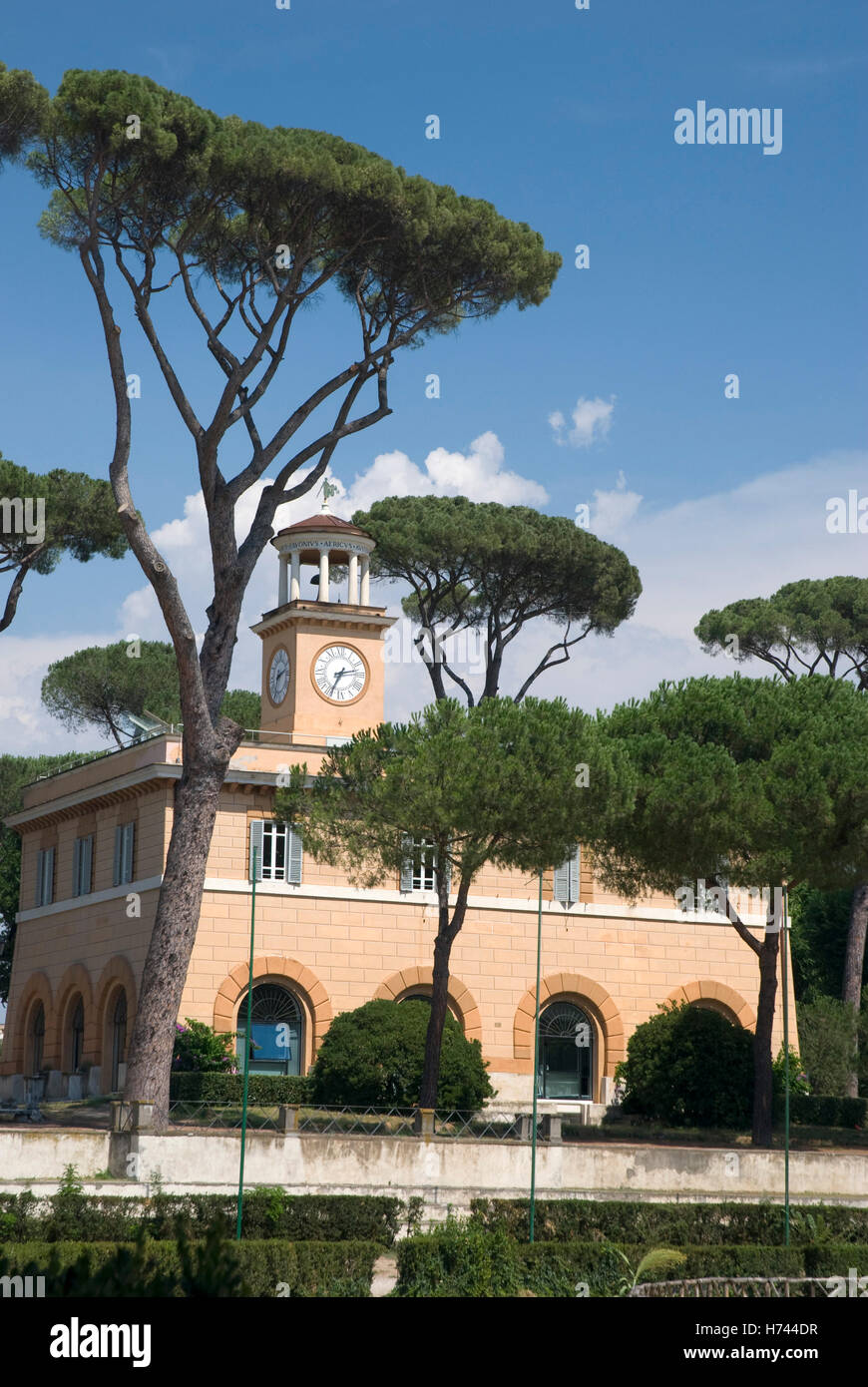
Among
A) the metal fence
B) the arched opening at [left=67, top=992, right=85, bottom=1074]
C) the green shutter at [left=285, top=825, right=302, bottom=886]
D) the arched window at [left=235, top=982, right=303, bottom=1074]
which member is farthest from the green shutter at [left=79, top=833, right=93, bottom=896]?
the metal fence

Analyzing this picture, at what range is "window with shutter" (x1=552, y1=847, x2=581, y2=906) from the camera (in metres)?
38.5

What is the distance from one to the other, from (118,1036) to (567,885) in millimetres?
10882

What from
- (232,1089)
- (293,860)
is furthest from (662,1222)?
(293,860)

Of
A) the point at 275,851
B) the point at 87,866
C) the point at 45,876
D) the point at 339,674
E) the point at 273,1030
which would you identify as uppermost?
the point at 339,674

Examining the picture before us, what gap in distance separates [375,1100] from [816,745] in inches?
405

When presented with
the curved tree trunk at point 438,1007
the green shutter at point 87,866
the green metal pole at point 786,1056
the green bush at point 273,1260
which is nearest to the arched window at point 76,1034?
the green shutter at point 87,866

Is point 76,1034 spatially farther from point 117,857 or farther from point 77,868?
point 117,857

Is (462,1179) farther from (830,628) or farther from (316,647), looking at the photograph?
(830,628)

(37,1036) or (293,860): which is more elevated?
(293,860)

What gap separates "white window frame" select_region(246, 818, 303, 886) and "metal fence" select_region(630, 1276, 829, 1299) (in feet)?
58.7

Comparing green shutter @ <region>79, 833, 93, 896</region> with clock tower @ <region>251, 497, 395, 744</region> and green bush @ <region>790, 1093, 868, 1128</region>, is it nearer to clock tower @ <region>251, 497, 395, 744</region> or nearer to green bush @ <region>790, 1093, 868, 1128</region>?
clock tower @ <region>251, 497, 395, 744</region>

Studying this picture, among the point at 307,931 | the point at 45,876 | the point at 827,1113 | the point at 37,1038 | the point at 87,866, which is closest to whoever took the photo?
the point at 827,1113

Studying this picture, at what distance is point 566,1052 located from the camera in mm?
Answer: 38094

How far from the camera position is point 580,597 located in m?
46.3
